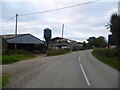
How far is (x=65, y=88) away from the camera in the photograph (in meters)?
11.1

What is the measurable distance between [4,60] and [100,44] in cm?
8090

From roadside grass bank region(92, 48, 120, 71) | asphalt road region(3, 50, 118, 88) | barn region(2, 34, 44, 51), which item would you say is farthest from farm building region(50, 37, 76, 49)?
asphalt road region(3, 50, 118, 88)

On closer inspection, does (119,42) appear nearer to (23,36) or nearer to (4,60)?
(4,60)

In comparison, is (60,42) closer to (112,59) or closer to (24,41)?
(24,41)

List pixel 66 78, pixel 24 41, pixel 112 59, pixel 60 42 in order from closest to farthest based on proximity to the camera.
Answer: pixel 66 78 → pixel 112 59 → pixel 24 41 → pixel 60 42

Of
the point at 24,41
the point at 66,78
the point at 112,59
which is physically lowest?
the point at 66,78

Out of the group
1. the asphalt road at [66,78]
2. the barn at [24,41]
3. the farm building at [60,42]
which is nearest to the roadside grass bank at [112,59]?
the asphalt road at [66,78]

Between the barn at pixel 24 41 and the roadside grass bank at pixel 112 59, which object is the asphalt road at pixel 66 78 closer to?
the roadside grass bank at pixel 112 59

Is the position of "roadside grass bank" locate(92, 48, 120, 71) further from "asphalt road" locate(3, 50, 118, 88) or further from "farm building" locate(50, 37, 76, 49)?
"farm building" locate(50, 37, 76, 49)

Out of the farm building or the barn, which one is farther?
the farm building

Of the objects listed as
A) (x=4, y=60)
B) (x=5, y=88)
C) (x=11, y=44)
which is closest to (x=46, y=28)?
(x=11, y=44)

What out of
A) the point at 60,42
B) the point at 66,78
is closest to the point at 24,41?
the point at 66,78

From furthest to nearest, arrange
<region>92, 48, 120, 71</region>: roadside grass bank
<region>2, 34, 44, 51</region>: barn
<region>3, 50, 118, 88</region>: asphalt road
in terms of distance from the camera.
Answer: <region>2, 34, 44, 51</region>: barn → <region>92, 48, 120, 71</region>: roadside grass bank → <region>3, 50, 118, 88</region>: asphalt road

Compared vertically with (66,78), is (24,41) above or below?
above
